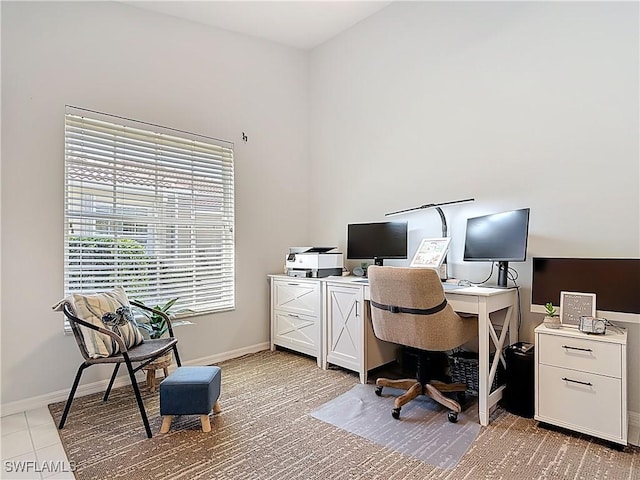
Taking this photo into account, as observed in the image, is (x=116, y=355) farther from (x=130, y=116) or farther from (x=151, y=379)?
(x=130, y=116)

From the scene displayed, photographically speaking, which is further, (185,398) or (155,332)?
(155,332)

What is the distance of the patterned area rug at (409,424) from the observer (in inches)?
82.0

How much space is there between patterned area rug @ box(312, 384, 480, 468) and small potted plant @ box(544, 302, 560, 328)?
77cm

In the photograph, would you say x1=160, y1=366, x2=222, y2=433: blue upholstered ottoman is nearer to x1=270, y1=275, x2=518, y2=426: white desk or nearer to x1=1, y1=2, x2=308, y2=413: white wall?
x1=1, y1=2, x2=308, y2=413: white wall

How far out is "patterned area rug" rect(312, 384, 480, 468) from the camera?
208 cm

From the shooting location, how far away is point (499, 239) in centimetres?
263

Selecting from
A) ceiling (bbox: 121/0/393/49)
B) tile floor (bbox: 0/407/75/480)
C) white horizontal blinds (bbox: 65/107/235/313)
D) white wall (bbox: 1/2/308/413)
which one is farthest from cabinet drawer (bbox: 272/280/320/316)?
ceiling (bbox: 121/0/393/49)

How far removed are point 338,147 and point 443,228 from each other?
61.9 inches

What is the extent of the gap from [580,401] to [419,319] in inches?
38.9

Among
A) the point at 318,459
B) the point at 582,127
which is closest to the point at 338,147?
the point at 582,127

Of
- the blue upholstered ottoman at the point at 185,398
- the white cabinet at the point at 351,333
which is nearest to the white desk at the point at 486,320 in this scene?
the white cabinet at the point at 351,333

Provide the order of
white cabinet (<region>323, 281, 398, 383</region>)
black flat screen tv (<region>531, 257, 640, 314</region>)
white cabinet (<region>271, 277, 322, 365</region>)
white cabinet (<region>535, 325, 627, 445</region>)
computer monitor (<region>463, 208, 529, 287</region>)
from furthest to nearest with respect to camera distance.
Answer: white cabinet (<region>271, 277, 322, 365</region>) < white cabinet (<region>323, 281, 398, 383</region>) < computer monitor (<region>463, 208, 529, 287</region>) < black flat screen tv (<region>531, 257, 640, 314</region>) < white cabinet (<region>535, 325, 627, 445</region>)

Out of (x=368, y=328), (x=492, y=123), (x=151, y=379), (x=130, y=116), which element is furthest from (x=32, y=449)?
(x=492, y=123)

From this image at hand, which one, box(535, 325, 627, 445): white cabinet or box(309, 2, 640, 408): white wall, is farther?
box(309, 2, 640, 408): white wall
